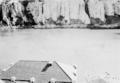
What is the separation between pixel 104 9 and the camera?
80500 millimetres

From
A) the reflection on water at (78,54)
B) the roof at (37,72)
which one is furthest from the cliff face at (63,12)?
the roof at (37,72)

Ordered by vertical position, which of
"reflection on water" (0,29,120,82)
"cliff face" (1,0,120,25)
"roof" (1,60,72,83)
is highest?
"cliff face" (1,0,120,25)

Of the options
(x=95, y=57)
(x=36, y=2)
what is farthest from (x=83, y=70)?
(x=36, y=2)

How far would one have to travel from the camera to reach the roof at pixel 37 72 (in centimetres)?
1708

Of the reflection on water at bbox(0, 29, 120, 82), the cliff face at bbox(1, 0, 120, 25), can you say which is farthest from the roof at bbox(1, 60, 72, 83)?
the cliff face at bbox(1, 0, 120, 25)

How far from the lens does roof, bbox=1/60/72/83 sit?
672 inches

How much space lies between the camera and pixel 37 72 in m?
17.4

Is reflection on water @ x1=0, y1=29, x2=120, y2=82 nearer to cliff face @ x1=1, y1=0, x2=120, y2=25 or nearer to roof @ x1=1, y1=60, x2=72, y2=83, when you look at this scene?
roof @ x1=1, y1=60, x2=72, y2=83

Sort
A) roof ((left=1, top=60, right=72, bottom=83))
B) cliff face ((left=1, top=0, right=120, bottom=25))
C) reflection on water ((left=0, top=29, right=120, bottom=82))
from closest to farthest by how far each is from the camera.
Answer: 1. roof ((left=1, top=60, right=72, bottom=83))
2. reflection on water ((left=0, top=29, right=120, bottom=82))
3. cliff face ((left=1, top=0, right=120, bottom=25))

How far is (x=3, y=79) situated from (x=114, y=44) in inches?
1225

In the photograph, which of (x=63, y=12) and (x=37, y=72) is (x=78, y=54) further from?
(x=63, y=12)

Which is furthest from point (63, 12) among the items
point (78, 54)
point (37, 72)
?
point (37, 72)

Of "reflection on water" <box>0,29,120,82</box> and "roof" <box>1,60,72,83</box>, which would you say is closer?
"roof" <box>1,60,72,83</box>

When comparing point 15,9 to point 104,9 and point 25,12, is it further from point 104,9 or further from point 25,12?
point 104,9
